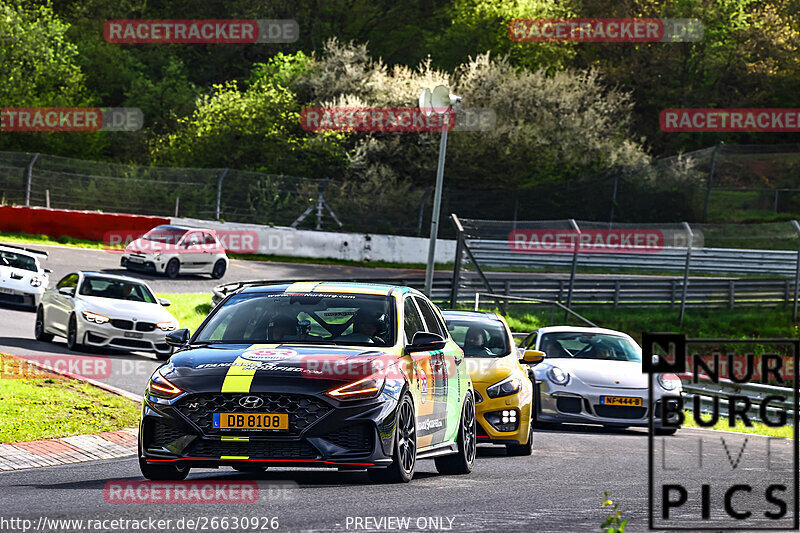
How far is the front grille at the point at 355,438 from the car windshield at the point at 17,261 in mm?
19850

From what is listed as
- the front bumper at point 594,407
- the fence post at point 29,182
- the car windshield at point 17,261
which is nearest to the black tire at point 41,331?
the car windshield at point 17,261

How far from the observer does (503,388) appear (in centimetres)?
1358

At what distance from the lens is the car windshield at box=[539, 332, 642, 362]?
1823cm

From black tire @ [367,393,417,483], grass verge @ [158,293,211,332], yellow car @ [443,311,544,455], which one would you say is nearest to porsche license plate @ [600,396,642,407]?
yellow car @ [443,311,544,455]

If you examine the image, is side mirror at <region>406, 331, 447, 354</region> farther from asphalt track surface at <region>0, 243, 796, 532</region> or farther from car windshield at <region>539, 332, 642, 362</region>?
car windshield at <region>539, 332, 642, 362</region>

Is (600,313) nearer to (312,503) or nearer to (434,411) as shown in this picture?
(434,411)

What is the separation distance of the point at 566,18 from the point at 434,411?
2149 inches

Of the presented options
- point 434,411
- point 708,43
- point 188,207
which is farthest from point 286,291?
point 708,43

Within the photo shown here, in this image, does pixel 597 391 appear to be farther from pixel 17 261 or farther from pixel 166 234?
pixel 166 234

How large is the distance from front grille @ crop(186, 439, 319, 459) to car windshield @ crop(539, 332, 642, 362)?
9.92 m

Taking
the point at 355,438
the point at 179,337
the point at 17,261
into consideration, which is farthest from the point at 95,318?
the point at 355,438

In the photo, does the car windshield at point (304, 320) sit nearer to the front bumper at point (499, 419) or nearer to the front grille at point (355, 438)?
the front grille at point (355, 438)

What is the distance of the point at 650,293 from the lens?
33656mm

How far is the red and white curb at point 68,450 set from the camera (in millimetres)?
12180
